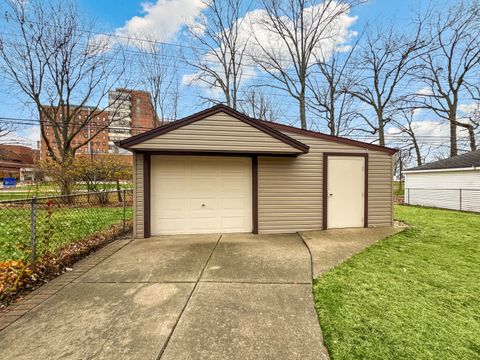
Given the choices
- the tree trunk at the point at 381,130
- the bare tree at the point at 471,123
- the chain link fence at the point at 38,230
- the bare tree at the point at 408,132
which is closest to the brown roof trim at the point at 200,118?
the chain link fence at the point at 38,230

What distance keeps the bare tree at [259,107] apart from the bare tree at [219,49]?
260cm

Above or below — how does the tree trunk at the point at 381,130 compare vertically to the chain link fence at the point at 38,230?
above

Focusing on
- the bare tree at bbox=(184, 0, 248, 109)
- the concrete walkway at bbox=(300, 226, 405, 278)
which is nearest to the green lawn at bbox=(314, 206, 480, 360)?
the concrete walkway at bbox=(300, 226, 405, 278)

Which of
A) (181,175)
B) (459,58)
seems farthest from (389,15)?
(181,175)

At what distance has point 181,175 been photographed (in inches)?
230

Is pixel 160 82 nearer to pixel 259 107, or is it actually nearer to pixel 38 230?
pixel 259 107

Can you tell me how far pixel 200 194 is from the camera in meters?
5.93

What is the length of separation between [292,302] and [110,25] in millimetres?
16338

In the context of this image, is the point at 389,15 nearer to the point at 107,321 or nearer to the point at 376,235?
the point at 376,235

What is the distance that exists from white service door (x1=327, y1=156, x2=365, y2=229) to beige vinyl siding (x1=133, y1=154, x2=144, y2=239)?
15.7 ft

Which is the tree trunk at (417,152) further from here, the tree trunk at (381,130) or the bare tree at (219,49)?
the bare tree at (219,49)

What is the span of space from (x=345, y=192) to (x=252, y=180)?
2.63 m

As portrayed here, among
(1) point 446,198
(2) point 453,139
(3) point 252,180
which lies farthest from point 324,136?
(2) point 453,139

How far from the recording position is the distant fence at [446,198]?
11008mm
